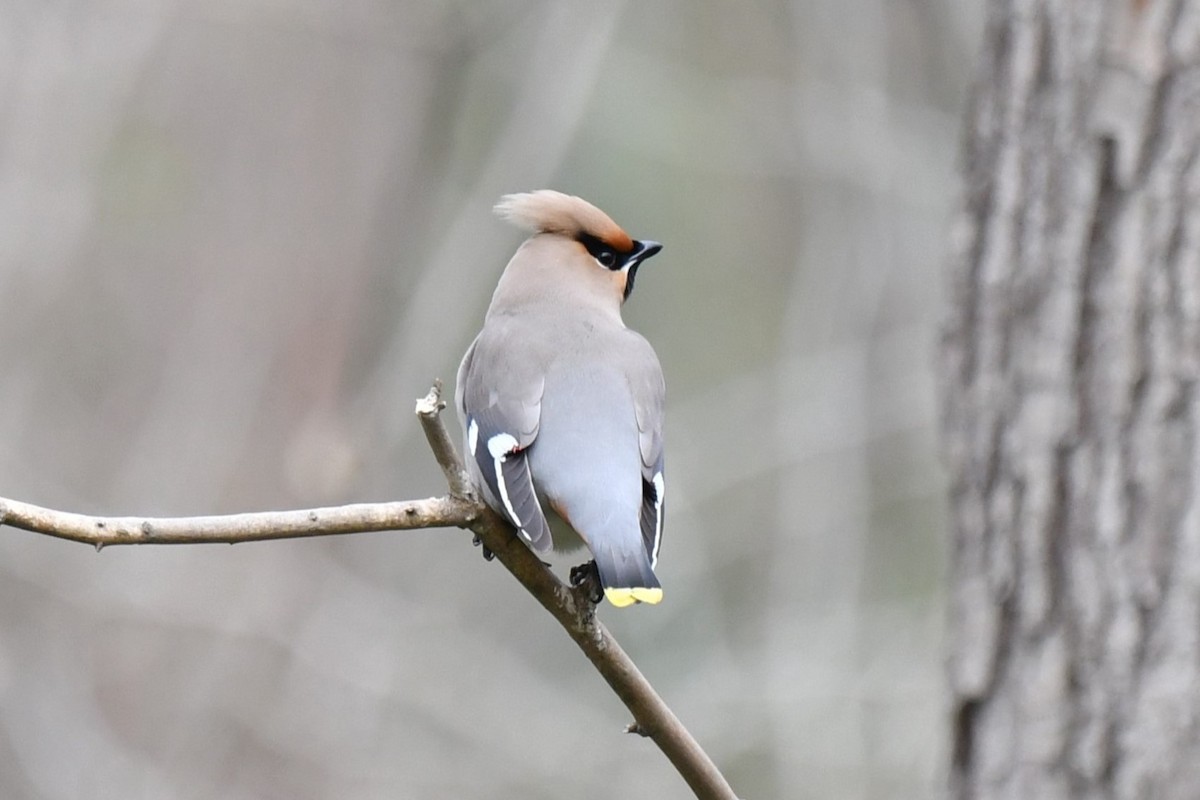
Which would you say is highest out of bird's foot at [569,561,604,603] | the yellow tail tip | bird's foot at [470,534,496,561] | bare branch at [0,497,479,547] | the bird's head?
the bird's head

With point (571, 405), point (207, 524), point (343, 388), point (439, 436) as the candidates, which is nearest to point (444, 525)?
point (439, 436)

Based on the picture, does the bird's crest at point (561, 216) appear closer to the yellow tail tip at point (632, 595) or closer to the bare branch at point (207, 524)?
the yellow tail tip at point (632, 595)

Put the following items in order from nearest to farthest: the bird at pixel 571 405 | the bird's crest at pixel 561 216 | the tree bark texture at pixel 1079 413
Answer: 1. the bird at pixel 571 405
2. the tree bark texture at pixel 1079 413
3. the bird's crest at pixel 561 216

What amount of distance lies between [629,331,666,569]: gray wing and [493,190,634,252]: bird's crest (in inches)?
12.6

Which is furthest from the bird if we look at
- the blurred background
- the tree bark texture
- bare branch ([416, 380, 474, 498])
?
the blurred background

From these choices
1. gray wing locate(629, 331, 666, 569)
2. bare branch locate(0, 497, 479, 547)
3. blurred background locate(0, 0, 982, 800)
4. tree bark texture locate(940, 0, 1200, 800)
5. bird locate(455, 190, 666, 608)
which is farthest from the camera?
blurred background locate(0, 0, 982, 800)

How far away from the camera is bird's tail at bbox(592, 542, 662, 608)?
8.31 ft

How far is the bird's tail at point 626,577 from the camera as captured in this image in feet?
8.31

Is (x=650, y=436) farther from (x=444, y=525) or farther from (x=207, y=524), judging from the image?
(x=207, y=524)

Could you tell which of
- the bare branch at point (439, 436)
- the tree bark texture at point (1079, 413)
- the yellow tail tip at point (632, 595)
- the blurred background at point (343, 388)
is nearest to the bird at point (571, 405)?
the yellow tail tip at point (632, 595)

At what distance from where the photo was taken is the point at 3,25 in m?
6.42

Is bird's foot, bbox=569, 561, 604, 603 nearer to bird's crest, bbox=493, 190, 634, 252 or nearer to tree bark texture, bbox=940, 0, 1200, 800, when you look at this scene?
tree bark texture, bbox=940, 0, 1200, 800

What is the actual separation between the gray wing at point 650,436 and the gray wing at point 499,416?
19 cm

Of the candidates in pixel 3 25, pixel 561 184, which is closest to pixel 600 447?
pixel 3 25
